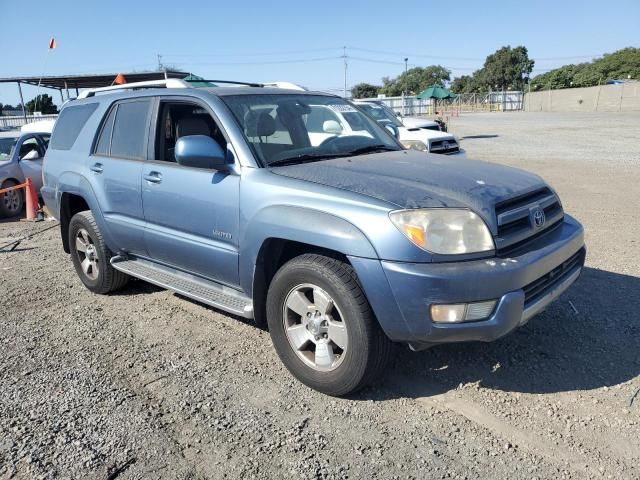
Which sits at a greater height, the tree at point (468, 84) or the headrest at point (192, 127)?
the tree at point (468, 84)

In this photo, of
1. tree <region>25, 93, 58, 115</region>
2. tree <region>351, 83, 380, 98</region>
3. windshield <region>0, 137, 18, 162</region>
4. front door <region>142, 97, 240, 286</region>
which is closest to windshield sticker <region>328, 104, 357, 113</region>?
front door <region>142, 97, 240, 286</region>

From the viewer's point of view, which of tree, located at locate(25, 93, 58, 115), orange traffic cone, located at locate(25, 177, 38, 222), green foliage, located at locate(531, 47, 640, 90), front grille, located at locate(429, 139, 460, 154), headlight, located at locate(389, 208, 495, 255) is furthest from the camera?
green foliage, located at locate(531, 47, 640, 90)

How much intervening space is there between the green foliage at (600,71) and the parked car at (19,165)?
6855cm

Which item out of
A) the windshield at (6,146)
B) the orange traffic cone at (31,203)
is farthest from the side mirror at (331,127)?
the windshield at (6,146)

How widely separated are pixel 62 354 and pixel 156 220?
121 cm

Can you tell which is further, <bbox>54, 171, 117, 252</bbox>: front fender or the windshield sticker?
<bbox>54, 171, 117, 252</bbox>: front fender

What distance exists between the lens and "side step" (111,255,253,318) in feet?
12.0

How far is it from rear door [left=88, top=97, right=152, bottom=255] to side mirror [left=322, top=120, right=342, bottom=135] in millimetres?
1464

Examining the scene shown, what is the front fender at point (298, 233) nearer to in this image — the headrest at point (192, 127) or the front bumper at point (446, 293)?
the front bumper at point (446, 293)

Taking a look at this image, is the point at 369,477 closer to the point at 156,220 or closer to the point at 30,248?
the point at 156,220

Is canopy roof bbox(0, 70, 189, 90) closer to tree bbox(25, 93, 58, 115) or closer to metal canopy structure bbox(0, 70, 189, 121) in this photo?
metal canopy structure bbox(0, 70, 189, 121)

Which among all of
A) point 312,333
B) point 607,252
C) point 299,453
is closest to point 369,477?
point 299,453

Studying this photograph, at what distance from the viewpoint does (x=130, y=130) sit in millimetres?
4648

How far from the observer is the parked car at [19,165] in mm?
10188
